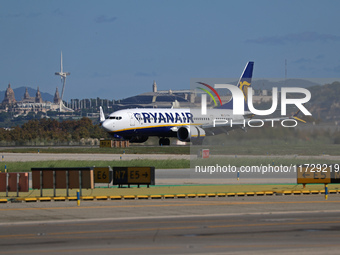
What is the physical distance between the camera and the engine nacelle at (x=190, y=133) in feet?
241

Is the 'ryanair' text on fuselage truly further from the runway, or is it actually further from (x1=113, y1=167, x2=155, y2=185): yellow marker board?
the runway

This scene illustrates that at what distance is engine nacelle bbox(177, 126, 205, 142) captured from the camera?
73500 millimetres

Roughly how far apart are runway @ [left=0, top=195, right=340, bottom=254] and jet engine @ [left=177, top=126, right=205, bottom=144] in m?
41.0

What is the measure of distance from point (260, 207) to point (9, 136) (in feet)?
314

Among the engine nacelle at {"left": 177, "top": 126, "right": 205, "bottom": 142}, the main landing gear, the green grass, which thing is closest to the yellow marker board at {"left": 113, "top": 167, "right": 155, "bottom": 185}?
the green grass

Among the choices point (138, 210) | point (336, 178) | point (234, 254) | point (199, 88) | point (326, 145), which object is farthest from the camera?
point (199, 88)

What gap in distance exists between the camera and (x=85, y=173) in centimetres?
3397

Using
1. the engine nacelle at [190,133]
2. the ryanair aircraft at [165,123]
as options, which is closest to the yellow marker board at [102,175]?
the engine nacelle at [190,133]

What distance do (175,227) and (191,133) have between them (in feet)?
168

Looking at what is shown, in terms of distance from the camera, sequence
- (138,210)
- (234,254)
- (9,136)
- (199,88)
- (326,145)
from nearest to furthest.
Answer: (234,254), (138,210), (326,145), (199,88), (9,136)

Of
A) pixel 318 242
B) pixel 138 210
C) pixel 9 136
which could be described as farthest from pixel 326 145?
pixel 9 136

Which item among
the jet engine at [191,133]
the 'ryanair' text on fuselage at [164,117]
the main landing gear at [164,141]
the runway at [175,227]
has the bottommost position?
the runway at [175,227]

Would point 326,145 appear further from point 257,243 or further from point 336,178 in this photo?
point 257,243

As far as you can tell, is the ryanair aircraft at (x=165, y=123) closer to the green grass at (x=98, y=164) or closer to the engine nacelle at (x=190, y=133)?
the engine nacelle at (x=190, y=133)
